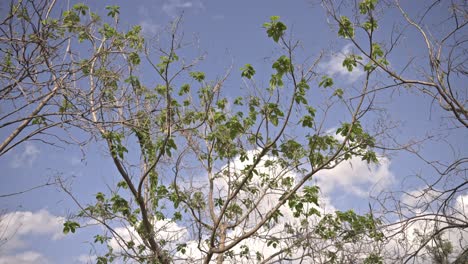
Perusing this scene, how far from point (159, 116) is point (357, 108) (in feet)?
9.24

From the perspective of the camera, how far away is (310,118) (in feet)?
16.9

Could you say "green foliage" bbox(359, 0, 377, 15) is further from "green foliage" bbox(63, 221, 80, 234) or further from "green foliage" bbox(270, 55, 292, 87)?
"green foliage" bbox(63, 221, 80, 234)

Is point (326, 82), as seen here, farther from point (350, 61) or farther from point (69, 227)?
point (69, 227)

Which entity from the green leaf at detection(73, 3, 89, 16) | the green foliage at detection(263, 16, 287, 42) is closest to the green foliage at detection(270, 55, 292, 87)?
the green foliage at detection(263, 16, 287, 42)

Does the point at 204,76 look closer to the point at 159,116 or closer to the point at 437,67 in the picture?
the point at 159,116

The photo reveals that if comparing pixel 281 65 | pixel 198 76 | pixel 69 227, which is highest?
pixel 198 76

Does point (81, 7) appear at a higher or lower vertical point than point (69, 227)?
higher

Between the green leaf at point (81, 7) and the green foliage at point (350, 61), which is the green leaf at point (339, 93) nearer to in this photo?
the green foliage at point (350, 61)

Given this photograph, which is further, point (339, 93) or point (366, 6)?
point (339, 93)

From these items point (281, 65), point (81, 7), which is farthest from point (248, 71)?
point (81, 7)

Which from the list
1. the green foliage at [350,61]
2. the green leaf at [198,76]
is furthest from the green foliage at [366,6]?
the green leaf at [198,76]

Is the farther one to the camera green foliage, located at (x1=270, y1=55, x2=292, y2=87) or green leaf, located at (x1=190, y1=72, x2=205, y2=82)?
green leaf, located at (x1=190, y1=72, x2=205, y2=82)

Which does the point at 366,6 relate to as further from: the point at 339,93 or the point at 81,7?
the point at 81,7

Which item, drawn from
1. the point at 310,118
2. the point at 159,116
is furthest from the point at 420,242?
the point at 159,116
